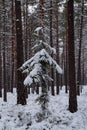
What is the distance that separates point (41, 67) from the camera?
484 inches

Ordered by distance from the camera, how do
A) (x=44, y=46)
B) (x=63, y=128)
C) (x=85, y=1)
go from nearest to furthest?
(x=63, y=128)
(x=44, y=46)
(x=85, y=1)

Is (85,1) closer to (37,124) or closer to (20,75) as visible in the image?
(20,75)

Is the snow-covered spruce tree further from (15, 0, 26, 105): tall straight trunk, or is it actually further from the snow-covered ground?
(15, 0, 26, 105): tall straight trunk

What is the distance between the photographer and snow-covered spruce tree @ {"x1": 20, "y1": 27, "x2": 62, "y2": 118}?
12055 mm

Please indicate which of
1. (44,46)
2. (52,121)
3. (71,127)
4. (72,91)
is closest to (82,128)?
(71,127)

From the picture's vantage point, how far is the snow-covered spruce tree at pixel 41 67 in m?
12.1

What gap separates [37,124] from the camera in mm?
11922

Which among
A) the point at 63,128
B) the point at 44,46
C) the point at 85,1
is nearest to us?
the point at 63,128

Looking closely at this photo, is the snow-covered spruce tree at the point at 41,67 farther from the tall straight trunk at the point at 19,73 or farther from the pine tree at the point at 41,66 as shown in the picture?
the tall straight trunk at the point at 19,73

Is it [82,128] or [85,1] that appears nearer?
[82,128]

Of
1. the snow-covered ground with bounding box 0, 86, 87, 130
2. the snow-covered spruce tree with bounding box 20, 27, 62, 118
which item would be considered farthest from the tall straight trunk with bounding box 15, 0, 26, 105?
the snow-covered spruce tree with bounding box 20, 27, 62, 118

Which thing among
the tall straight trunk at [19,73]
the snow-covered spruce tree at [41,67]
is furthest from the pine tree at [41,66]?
the tall straight trunk at [19,73]

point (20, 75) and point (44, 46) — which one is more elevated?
point (44, 46)

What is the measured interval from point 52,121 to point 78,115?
5.41ft
